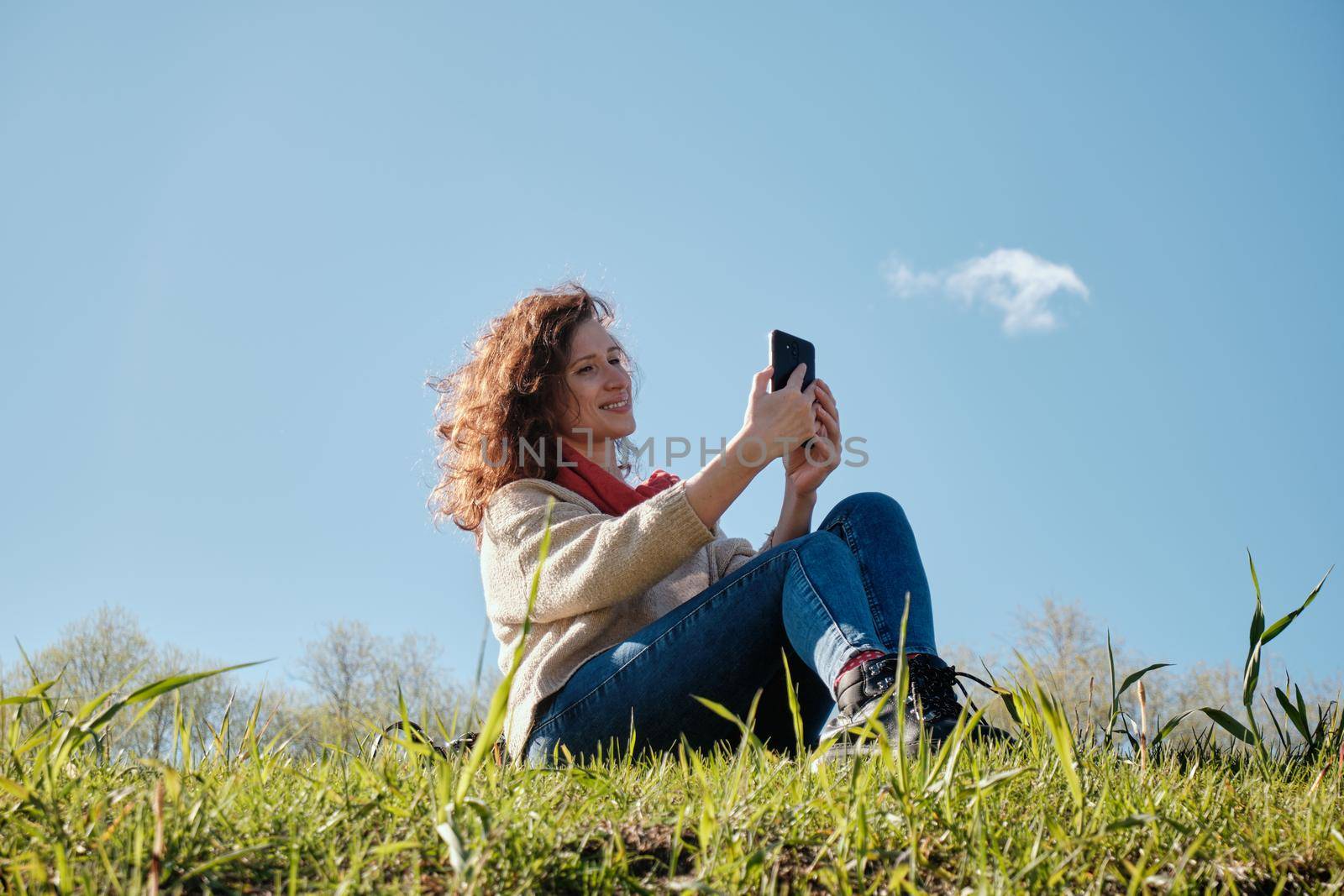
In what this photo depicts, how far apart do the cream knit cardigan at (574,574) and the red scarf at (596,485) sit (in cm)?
8

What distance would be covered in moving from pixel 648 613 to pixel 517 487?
0.55 metres

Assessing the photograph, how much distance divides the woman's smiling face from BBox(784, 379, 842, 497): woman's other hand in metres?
0.57

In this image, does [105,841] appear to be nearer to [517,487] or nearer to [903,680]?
[903,680]

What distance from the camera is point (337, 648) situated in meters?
17.8

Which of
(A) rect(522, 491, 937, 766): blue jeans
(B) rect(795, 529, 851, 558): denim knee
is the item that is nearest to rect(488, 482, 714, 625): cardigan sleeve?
(A) rect(522, 491, 937, 766): blue jeans

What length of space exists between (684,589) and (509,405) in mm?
876

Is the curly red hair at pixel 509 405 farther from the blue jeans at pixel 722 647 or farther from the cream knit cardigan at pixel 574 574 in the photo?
the blue jeans at pixel 722 647

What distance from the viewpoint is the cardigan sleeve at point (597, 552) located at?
8.58 feet

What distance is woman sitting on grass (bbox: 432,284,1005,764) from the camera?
94.8 inches

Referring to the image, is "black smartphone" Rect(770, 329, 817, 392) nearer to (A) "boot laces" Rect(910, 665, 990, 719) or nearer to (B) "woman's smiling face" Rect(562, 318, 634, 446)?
(B) "woman's smiling face" Rect(562, 318, 634, 446)

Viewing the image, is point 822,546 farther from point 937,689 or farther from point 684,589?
point 684,589

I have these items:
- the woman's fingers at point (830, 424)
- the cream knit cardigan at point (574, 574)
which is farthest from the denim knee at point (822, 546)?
the woman's fingers at point (830, 424)

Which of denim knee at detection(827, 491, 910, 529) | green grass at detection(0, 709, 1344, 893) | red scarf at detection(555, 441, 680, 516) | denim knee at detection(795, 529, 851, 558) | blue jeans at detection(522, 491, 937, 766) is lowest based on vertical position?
green grass at detection(0, 709, 1344, 893)

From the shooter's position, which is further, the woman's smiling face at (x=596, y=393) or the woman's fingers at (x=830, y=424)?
the woman's smiling face at (x=596, y=393)
